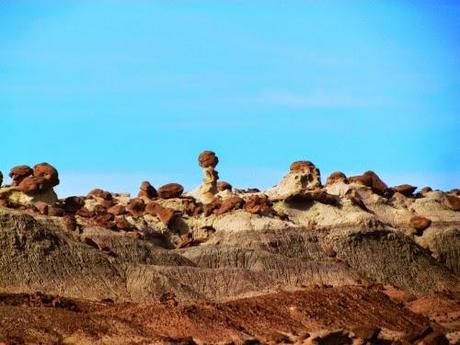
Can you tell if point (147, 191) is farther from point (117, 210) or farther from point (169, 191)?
point (117, 210)

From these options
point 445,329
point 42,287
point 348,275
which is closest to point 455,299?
point 348,275

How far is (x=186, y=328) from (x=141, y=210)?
106ft

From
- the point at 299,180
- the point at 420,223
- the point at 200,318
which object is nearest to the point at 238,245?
the point at 299,180

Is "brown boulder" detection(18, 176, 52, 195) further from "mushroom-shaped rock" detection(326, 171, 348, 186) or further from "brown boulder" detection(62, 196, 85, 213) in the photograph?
"mushroom-shaped rock" detection(326, 171, 348, 186)

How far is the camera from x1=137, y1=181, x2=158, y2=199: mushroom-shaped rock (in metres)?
88.2

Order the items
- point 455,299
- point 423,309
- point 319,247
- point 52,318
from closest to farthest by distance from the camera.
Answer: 1. point 52,318
2. point 423,309
3. point 455,299
4. point 319,247

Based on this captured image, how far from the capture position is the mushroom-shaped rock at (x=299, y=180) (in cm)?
8906

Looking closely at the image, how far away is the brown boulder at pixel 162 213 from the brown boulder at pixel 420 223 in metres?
15.9

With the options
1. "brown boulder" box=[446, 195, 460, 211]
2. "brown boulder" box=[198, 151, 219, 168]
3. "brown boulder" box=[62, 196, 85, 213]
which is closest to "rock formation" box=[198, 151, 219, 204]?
"brown boulder" box=[198, 151, 219, 168]

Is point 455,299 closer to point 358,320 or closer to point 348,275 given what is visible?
point 348,275

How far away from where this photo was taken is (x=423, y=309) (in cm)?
6800

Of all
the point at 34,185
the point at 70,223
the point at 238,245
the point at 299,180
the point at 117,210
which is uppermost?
the point at 299,180

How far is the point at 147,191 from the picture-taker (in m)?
88.6

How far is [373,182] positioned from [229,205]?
14.5m
